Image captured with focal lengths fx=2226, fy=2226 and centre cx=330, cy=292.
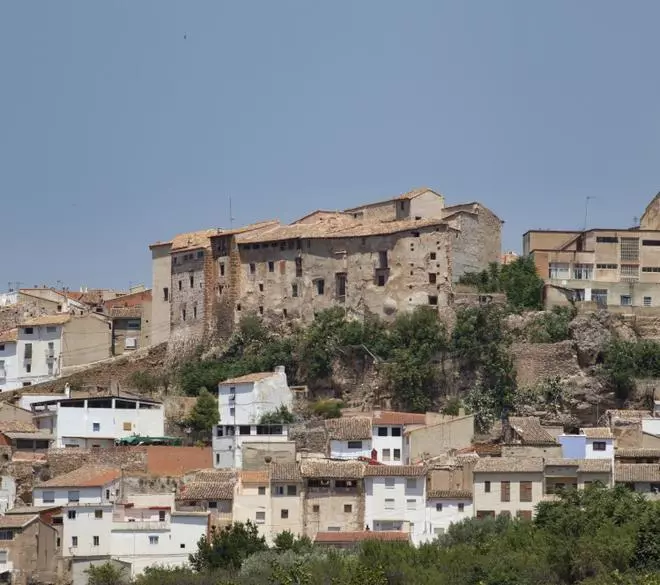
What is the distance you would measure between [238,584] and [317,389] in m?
23.2

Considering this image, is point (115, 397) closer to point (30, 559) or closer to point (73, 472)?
point (73, 472)

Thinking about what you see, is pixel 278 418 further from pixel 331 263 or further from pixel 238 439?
pixel 331 263

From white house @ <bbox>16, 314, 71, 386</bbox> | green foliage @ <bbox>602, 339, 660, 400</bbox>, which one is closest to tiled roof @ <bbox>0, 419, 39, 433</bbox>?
white house @ <bbox>16, 314, 71, 386</bbox>

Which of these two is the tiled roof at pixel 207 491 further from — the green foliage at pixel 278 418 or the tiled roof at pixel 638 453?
the tiled roof at pixel 638 453

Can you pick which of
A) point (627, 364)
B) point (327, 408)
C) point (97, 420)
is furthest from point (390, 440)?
point (97, 420)

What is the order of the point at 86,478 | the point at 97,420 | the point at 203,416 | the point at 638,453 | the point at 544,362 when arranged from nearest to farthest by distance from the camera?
the point at 86,478 → the point at 638,453 → the point at 97,420 → the point at 203,416 → the point at 544,362

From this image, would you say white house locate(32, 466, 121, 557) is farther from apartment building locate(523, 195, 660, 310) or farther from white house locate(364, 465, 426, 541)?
apartment building locate(523, 195, 660, 310)

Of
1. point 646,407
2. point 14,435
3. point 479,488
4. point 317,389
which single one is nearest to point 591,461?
point 479,488

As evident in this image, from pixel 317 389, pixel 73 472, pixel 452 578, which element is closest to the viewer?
pixel 452 578

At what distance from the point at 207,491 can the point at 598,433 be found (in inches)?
577

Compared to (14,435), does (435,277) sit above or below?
above

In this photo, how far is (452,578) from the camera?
2699 inches

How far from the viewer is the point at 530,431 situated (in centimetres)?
8175

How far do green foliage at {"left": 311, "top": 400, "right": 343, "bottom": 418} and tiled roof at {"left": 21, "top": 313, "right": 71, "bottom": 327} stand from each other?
16.3 m
